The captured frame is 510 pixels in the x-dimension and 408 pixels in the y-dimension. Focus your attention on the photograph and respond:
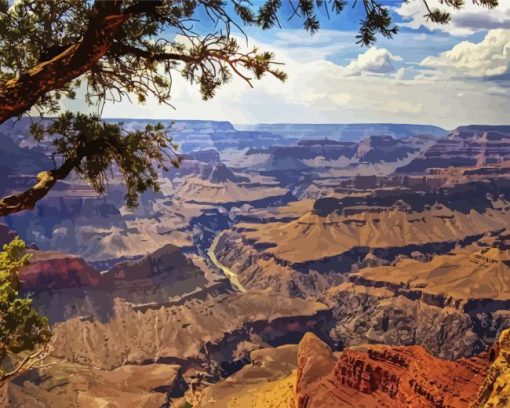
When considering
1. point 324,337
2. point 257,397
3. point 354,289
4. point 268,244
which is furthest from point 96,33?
point 268,244

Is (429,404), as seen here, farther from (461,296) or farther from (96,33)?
(461,296)

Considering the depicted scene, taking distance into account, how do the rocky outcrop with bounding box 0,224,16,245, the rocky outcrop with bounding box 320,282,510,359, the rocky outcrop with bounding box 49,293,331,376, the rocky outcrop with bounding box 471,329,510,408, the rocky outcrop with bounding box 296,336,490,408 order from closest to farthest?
the rocky outcrop with bounding box 471,329,510,408
the rocky outcrop with bounding box 296,336,490,408
the rocky outcrop with bounding box 49,293,331,376
the rocky outcrop with bounding box 320,282,510,359
the rocky outcrop with bounding box 0,224,16,245

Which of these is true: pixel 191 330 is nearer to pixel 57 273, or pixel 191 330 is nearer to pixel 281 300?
pixel 281 300

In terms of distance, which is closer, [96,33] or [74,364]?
[96,33]

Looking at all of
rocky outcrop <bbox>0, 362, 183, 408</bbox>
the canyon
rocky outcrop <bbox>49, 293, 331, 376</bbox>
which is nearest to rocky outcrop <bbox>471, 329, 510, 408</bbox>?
the canyon

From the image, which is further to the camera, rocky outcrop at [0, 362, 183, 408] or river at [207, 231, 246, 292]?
river at [207, 231, 246, 292]

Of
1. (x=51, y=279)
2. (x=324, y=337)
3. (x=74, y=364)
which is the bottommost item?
(x=324, y=337)

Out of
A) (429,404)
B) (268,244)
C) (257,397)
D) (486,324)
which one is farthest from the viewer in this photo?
(268,244)

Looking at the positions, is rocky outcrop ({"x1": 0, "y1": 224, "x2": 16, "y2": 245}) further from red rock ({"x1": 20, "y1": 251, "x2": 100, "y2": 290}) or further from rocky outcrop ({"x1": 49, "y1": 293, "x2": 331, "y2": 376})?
rocky outcrop ({"x1": 49, "y1": 293, "x2": 331, "y2": 376})
